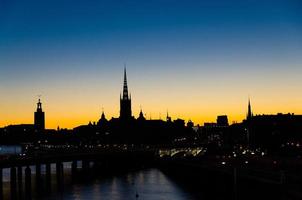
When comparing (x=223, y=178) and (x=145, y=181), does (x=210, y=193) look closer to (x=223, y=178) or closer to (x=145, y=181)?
(x=223, y=178)

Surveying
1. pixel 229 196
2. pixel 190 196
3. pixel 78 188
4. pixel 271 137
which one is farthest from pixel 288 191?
pixel 271 137

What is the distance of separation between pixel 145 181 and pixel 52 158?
2670cm

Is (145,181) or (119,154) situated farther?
(119,154)

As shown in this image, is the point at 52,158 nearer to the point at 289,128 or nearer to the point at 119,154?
the point at 119,154

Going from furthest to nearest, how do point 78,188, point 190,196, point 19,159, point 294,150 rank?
point 294,150 < point 19,159 < point 78,188 < point 190,196

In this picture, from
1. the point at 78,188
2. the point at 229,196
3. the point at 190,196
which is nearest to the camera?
the point at 229,196

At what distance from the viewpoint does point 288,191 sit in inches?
2459

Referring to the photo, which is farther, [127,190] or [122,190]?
[122,190]

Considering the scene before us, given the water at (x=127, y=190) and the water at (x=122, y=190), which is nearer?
the water at (x=122, y=190)

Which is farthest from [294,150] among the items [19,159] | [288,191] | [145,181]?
[288,191]

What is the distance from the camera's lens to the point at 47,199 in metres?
91.2

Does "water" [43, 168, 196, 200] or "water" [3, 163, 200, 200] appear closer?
"water" [3, 163, 200, 200]

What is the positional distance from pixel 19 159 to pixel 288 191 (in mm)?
71812

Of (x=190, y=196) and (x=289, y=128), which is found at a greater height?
(x=289, y=128)
